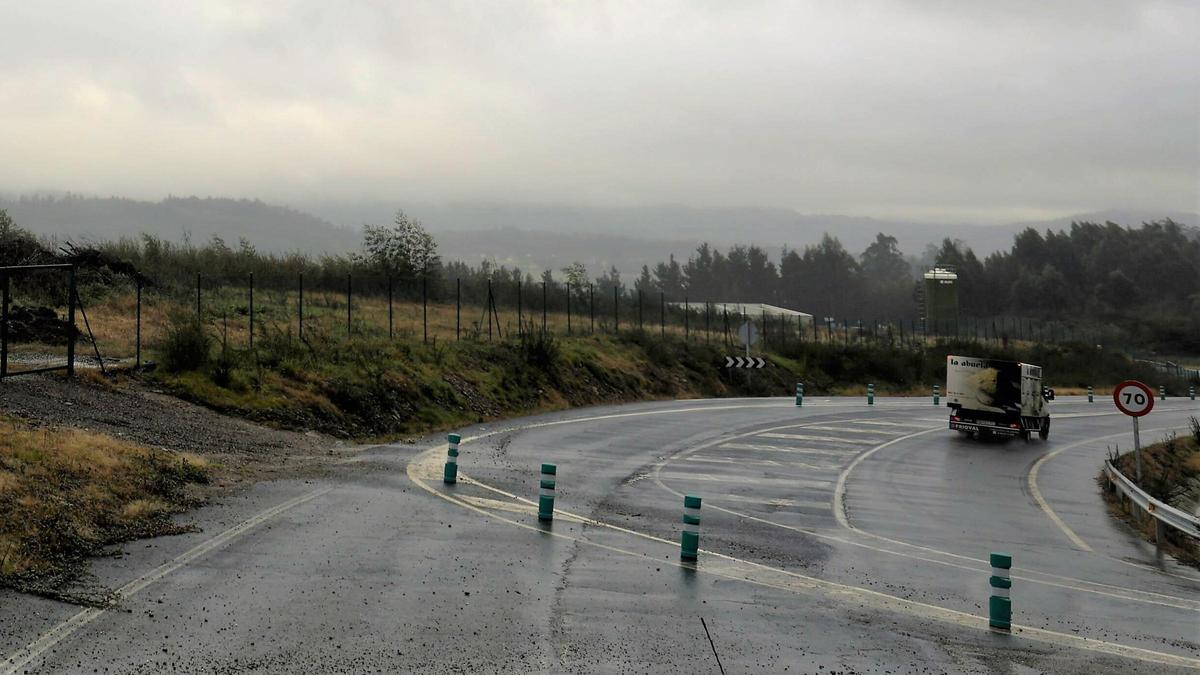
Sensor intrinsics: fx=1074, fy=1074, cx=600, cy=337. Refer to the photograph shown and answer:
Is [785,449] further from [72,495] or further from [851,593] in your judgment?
[72,495]

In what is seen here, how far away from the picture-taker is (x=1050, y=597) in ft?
42.3

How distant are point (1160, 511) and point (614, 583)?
36.6ft

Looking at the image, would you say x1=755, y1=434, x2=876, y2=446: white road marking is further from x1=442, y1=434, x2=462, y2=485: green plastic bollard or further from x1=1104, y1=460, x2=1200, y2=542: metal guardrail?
x1=442, y1=434, x2=462, y2=485: green plastic bollard

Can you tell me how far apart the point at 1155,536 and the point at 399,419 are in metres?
19.0

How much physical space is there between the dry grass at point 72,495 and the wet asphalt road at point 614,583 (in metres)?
0.56

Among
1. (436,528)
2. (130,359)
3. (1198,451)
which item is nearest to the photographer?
(436,528)

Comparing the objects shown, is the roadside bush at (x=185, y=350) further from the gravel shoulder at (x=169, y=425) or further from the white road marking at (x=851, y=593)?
the white road marking at (x=851, y=593)

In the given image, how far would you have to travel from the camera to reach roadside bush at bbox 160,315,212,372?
1079 inches

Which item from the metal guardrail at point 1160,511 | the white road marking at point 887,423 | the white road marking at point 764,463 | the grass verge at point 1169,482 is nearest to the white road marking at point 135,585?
the white road marking at point 764,463

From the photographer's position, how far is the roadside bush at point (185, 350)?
27406 millimetres

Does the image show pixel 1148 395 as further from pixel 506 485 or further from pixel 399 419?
pixel 399 419

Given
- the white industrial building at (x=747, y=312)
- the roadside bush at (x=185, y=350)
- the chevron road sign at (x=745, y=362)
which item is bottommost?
the chevron road sign at (x=745, y=362)

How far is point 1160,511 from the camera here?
18.1 meters

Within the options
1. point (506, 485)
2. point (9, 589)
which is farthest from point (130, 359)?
point (9, 589)
